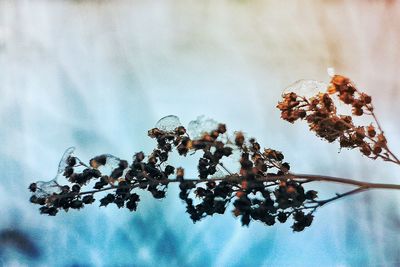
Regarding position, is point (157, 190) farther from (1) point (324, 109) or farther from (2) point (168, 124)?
(1) point (324, 109)

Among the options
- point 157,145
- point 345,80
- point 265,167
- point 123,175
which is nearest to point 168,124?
point 157,145

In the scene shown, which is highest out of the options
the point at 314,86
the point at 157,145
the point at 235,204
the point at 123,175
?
the point at 314,86

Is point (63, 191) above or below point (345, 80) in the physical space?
below

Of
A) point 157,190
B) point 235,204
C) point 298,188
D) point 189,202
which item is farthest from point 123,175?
point 298,188

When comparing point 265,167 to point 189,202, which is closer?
point 189,202

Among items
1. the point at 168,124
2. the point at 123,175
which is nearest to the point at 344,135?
the point at 168,124

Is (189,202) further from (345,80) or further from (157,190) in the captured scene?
(345,80)

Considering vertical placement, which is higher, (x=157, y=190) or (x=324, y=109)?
(x=324, y=109)

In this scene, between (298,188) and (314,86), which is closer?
(298,188)
